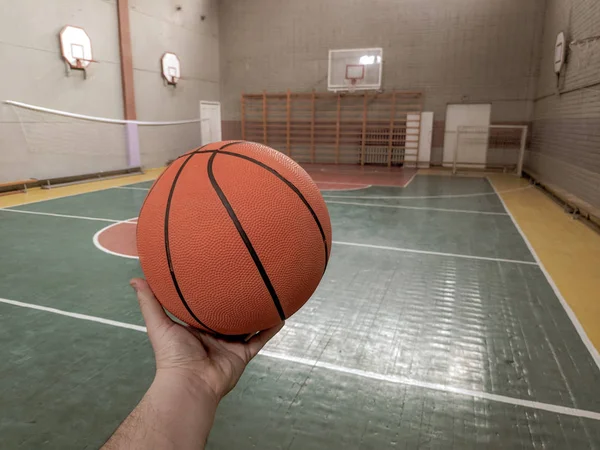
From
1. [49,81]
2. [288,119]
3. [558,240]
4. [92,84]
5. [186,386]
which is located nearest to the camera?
[186,386]

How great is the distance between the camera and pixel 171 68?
39.4 feet

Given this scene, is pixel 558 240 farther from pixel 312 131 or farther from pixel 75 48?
pixel 312 131

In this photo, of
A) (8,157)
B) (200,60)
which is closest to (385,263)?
(8,157)

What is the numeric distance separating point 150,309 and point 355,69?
1291 cm

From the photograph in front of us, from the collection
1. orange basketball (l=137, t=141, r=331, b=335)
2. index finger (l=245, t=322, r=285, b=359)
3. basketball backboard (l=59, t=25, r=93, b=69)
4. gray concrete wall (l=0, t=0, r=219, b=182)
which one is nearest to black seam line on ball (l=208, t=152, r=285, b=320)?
orange basketball (l=137, t=141, r=331, b=335)

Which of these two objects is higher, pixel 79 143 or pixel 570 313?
pixel 79 143

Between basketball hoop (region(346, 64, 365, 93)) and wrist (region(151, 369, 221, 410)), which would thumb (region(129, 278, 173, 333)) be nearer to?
wrist (region(151, 369, 221, 410))

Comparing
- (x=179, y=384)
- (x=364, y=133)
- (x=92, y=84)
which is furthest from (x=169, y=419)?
(x=364, y=133)

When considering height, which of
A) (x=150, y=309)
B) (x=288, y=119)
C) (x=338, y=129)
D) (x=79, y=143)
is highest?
(x=288, y=119)

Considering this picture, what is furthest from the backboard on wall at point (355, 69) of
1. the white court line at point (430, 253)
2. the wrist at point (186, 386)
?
the wrist at point (186, 386)

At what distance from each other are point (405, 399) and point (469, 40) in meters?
12.7

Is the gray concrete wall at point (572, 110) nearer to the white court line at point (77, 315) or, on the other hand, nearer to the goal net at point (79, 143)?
the white court line at point (77, 315)

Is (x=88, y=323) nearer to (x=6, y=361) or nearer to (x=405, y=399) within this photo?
(x=6, y=361)

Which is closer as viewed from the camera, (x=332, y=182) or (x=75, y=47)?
(x=75, y=47)
